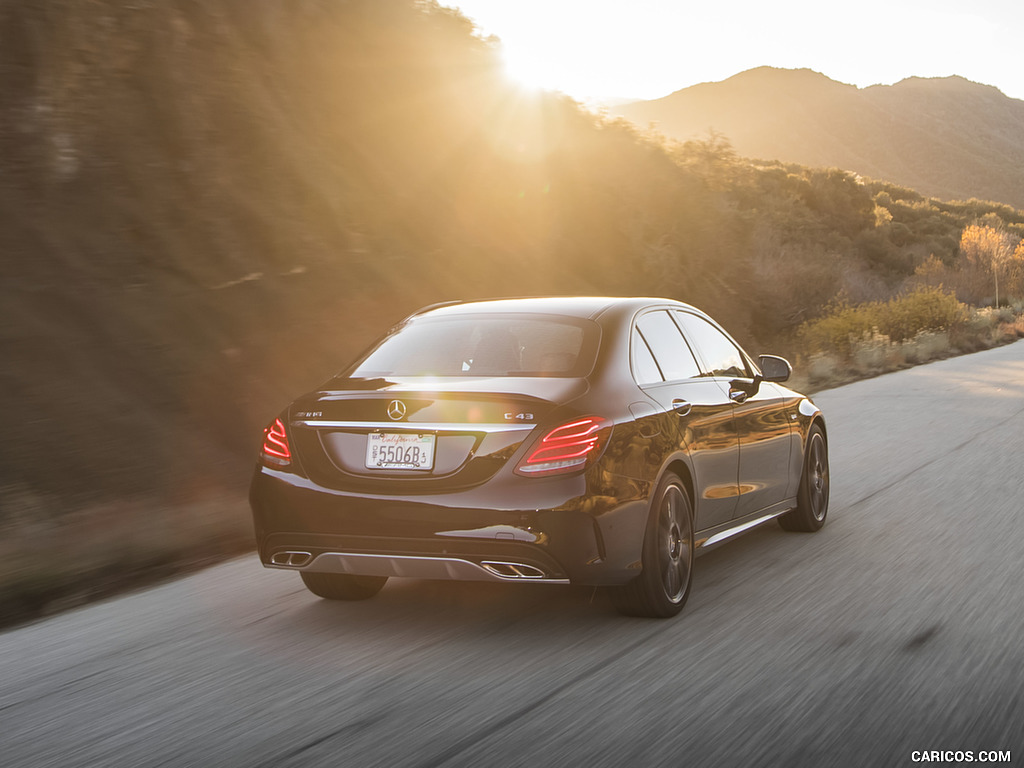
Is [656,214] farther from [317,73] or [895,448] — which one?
[895,448]

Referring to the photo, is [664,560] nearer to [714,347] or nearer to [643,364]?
[643,364]

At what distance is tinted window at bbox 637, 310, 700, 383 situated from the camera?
636 centimetres

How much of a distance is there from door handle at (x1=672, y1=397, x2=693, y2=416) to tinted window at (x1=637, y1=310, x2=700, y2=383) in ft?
0.49

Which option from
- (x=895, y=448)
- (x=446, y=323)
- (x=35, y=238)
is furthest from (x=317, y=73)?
(x=446, y=323)

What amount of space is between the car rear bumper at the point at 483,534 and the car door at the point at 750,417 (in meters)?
1.65

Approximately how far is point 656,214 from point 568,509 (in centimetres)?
2495

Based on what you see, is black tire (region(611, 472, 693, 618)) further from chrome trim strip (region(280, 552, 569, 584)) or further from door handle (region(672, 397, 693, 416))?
chrome trim strip (region(280, 552, 569, 584))

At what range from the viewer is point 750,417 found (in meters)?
7.13

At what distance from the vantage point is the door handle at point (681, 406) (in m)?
6.11

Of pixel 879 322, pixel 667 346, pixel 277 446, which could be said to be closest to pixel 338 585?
pixel 277 446

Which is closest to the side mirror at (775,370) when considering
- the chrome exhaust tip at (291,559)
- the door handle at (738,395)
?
the door handle at (738,395)

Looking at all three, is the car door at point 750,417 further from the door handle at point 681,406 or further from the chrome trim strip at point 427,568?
the chrome trim strip at point 427,568

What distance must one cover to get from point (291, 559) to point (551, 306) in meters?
1.92

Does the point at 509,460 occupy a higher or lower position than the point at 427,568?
higher
